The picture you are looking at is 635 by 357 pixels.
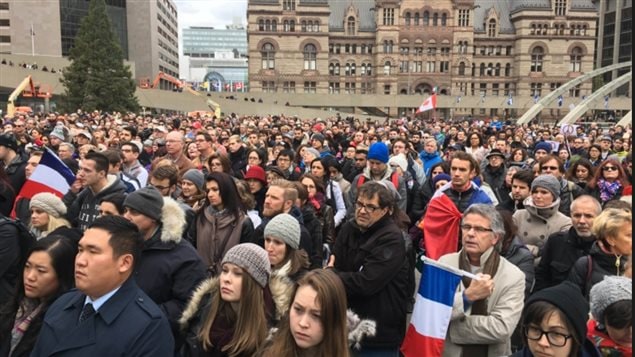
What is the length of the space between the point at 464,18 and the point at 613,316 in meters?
85.9

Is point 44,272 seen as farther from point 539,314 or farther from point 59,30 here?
point 59,30

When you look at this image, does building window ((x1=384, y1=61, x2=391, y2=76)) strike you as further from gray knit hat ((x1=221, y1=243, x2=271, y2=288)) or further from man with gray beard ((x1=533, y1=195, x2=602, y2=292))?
gray knit hat ((x1=221, y1=243, x2=271, y2=288))

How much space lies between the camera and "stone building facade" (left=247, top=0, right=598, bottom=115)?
79750mm

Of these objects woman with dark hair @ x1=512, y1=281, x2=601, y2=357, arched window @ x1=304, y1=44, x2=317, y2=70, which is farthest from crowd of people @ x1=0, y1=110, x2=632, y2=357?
arched window @ x1=304, y1=44, x2=317, y2=70

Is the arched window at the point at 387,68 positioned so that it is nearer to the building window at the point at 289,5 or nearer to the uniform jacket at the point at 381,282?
the building window at the point at 289,5

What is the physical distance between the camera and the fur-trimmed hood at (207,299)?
349 centimetres

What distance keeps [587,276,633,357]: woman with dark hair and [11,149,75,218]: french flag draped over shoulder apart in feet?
20.0

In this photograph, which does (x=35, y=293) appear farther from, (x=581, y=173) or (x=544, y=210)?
(x=581, y=173)

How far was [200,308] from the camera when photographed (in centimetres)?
351

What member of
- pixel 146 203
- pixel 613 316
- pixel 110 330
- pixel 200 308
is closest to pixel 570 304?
pixel 613 316

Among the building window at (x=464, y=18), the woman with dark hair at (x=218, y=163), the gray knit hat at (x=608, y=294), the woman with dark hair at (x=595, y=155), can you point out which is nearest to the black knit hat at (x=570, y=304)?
the gray knit hat at (x=608, y=294)

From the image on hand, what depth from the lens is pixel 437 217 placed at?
199 inches

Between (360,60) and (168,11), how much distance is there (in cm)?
5218


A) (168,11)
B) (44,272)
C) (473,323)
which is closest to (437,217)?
(473,323)
